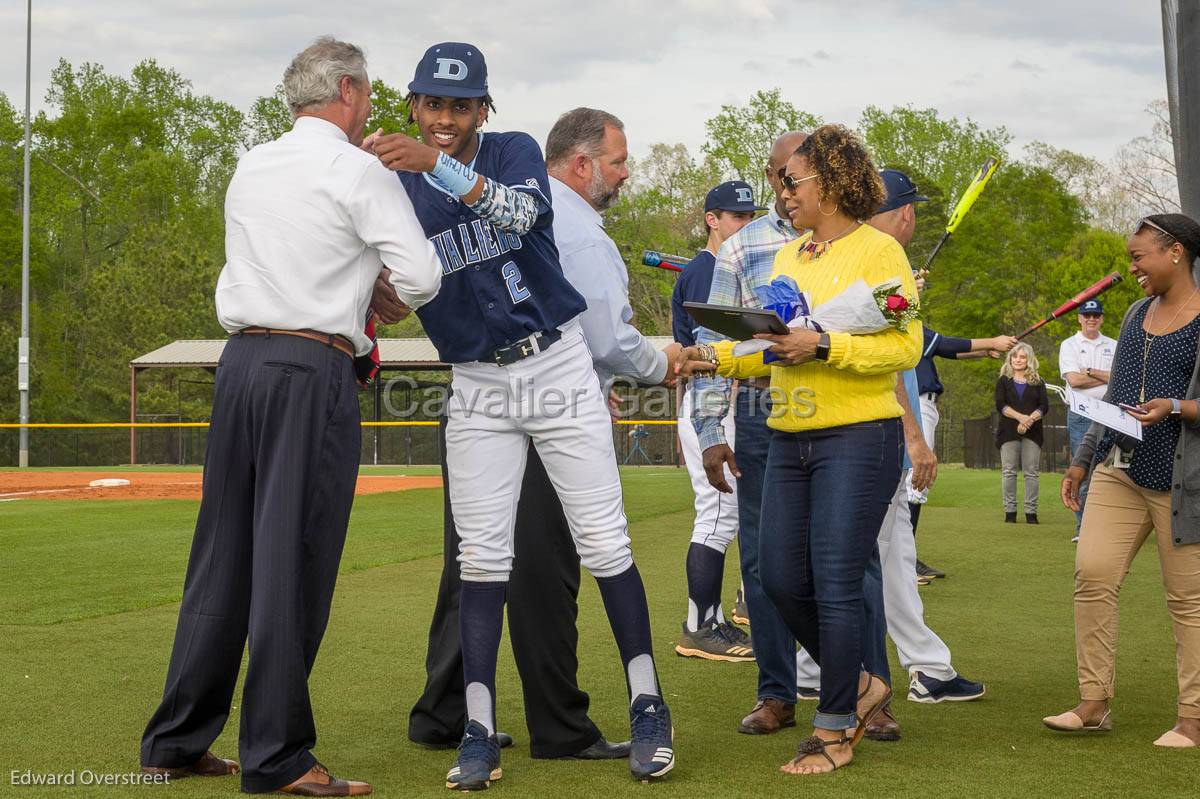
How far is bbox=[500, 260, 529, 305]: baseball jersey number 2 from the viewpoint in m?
4.39

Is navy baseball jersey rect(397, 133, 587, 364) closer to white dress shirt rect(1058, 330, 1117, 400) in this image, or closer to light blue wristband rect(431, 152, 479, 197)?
Result: light blue wristband rect(431, 152, 479, 197)

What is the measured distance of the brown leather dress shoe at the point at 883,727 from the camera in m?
5.03

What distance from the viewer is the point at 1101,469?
5406 mm

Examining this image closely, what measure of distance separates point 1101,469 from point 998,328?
49.4 meters

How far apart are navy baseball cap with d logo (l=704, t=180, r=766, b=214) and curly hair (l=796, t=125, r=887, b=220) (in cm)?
231

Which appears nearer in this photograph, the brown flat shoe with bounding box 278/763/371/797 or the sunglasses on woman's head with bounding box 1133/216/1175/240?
the brown flat shoe with bounding box 278/763/371/797

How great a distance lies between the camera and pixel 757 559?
17.5ft

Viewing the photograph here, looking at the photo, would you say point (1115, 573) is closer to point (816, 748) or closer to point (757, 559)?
point (757, 559)

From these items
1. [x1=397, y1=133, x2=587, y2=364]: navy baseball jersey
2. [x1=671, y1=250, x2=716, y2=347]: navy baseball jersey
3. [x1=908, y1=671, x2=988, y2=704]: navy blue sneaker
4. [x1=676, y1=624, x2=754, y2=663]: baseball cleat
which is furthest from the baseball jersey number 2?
[x1=676, y1=624, x2=754, y2=663]: baseball cleat

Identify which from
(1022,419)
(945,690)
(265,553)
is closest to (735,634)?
(945,690)

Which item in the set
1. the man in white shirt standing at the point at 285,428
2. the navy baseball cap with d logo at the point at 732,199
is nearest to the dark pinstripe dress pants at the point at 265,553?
the man in white shirt standing at the point at 285,428

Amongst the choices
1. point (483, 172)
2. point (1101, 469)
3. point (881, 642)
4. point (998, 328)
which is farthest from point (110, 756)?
point (998, 328)

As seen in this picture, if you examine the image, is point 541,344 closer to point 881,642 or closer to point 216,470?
point 216,470

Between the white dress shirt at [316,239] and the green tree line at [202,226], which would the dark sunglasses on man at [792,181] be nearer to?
the white dress shirt at [316,239]
